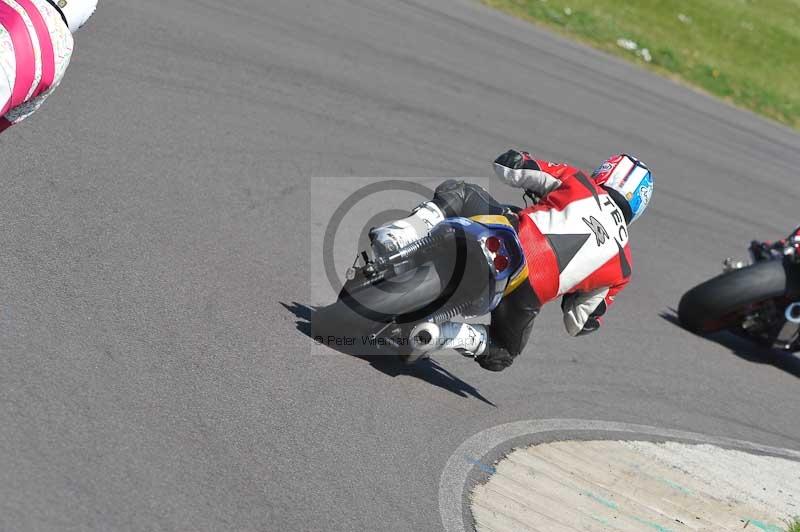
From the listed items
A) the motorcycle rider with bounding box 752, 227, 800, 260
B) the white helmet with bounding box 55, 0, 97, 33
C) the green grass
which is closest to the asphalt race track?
the motorcycle rider with bounding box 752, 227, 800, 260

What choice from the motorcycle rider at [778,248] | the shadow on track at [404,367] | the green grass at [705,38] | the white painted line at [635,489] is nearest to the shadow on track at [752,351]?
the motorcycle rider at [778,248]

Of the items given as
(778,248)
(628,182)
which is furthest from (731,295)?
(628,182)

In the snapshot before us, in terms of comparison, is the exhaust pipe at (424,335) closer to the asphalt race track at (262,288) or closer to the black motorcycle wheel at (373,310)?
the black motorcycle wheel at (373,310)

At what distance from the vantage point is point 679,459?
611cm

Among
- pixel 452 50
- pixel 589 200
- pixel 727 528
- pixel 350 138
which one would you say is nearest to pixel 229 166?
pixel 350 138

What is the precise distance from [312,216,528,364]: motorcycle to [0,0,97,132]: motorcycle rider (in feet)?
7.18

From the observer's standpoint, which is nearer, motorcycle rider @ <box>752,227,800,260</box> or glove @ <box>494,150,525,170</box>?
glove @ <box>494,150,525,170</box>

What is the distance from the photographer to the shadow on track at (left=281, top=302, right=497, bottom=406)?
18.5 ft

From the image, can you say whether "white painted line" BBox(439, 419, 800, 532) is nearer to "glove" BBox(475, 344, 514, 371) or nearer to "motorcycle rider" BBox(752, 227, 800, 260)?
"glove" BBox(475, 344, 514, 371)

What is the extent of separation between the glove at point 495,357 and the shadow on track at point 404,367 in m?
0.24

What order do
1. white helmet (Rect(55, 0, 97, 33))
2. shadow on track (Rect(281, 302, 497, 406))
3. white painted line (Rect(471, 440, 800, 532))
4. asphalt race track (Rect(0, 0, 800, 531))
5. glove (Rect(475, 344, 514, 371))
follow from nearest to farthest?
white helmet (Rect(55, 0, 97, 33)), asphalt race track (Rect(0, 0, 800, 531)), white painted line (Rect(471, 440, 800, 532)), shadow on track (Rect(281, 302, 497, 406)), glove (Rect(475, 344, 514, 371))

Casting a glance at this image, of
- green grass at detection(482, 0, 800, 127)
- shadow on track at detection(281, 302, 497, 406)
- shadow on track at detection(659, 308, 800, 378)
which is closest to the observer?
shadow on track at detection(281, 302, 497, 406)

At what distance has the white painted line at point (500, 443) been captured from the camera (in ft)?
15.2

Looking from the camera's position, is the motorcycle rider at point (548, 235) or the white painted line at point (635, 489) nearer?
the white painted line at point (635, 489)
